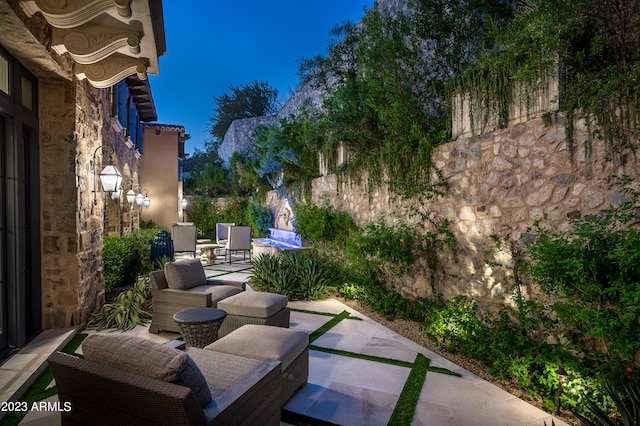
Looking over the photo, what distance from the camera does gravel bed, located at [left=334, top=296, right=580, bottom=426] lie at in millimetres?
2646

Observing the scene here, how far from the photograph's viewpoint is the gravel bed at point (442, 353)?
2.65 m

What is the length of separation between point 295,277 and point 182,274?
2.17 meters

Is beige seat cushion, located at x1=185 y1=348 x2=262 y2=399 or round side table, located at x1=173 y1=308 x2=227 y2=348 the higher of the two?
beige seat cushion, located at x1=185 y1=348 x2=262 y2=399

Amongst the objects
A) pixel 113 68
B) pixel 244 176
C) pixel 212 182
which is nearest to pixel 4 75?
pixel 113 68

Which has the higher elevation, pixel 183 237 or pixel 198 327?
pixel 183 237

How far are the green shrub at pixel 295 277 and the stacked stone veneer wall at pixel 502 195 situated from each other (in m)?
1.53

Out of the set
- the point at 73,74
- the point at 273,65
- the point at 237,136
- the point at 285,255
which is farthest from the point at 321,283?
the point at 273,65

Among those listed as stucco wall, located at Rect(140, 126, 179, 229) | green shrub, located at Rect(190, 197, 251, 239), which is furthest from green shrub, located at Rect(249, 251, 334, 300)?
green shrub, located at Rect(190, 197, 251, 239)

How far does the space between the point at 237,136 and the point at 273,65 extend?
110 metres

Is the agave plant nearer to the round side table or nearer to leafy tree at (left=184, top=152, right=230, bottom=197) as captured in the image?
the round side table

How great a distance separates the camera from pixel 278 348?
2512 millimetres

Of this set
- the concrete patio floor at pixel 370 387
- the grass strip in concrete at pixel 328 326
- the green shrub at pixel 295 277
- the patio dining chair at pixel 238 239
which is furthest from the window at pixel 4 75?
the patio dining chair at pixel 238 239

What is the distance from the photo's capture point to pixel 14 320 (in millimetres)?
3338

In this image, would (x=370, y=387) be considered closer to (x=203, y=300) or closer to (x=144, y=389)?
(x=144, y=389)
